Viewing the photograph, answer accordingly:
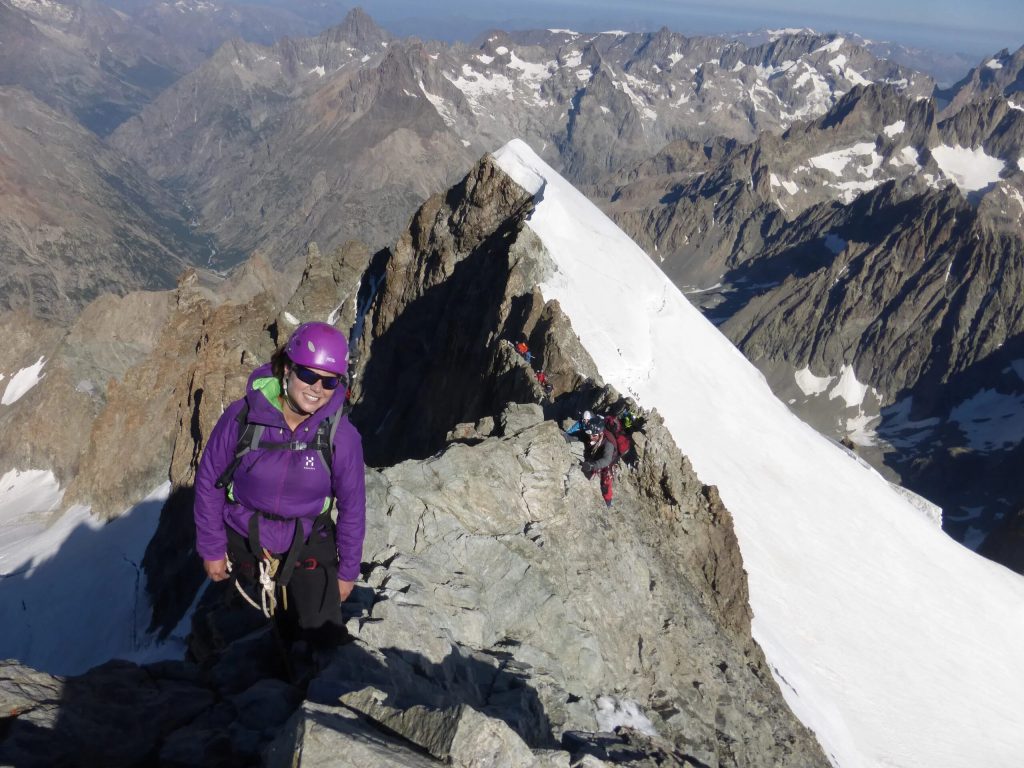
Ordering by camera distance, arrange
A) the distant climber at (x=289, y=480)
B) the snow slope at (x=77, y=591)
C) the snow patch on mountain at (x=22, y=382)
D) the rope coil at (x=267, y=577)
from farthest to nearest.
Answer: the snow patch on mountain at (x=22, y=382) → the snow slope at (x=77, y=591) → the rope coil at (x=267, y=577) → the distant climber at (x=289, y=480)

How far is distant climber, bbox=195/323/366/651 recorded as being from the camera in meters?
7.26

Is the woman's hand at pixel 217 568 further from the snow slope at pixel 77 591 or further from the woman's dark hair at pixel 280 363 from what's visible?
the snow slope at pixel 77 591

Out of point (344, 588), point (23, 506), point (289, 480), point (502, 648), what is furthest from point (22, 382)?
point (289, 480)

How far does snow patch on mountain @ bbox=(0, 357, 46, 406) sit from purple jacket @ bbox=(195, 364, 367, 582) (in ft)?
396

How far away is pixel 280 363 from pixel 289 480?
131cm

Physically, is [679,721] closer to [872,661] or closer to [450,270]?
[872,661]

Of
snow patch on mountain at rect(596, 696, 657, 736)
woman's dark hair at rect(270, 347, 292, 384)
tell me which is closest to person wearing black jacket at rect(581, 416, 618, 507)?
snow patch on mountain at rect(596, 696, 657, 736)

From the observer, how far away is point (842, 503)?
145 ft

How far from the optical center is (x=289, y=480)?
7504mm

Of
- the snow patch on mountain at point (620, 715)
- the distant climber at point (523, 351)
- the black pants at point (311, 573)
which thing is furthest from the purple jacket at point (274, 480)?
the distant climber at point (523, 351)

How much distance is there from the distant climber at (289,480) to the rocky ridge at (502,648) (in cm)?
137

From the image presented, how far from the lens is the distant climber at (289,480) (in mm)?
7258

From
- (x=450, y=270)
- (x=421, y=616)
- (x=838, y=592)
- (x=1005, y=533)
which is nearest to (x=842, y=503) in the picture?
(x=838, y=592)

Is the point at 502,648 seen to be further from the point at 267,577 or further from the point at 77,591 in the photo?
the point at 77,591
